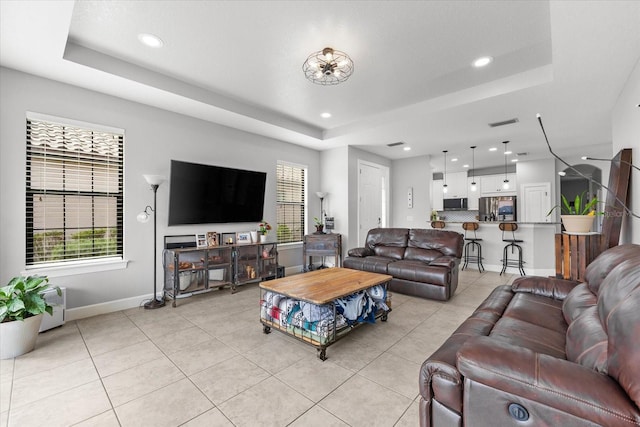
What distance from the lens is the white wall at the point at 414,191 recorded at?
22.6 feet

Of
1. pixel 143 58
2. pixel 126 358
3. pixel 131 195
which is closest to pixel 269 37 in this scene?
pixel 143 58

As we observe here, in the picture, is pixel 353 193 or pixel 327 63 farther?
pixel 353 193

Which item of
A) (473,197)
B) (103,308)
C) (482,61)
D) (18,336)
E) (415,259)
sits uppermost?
(482,61)

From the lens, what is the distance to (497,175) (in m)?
8.40

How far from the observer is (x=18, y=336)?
7.82ft

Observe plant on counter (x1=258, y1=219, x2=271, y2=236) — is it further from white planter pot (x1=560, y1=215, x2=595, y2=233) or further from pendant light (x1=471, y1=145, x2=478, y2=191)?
pendant light (x1=471, y1=145, x2=478, y2=191)

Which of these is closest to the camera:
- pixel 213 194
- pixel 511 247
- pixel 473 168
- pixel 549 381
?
pixel 549 381

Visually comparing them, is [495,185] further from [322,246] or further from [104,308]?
[104,308]

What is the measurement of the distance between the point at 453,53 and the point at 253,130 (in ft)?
10.6

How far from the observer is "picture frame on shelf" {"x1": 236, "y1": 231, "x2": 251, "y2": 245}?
180 inches

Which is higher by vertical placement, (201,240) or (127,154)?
(127,154)

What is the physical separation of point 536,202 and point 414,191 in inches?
140

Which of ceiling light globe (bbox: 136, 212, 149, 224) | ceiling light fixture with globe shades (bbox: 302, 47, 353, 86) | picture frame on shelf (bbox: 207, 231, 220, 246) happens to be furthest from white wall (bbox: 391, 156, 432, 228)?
ceiling light globe (bbox: 136, 212, 149, 224)

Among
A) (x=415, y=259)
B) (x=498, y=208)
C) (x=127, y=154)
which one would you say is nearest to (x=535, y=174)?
(x=498, y=208)
